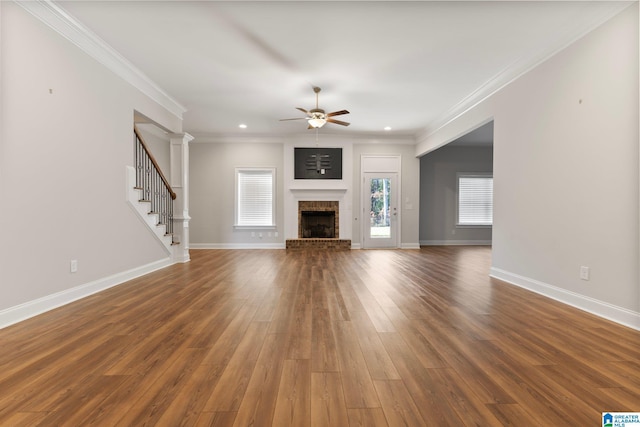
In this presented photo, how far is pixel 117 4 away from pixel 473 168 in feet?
30.6

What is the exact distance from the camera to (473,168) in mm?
9305

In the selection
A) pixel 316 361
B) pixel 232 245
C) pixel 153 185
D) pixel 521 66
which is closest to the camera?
pixel 316 361

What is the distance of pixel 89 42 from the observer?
3.52 meters

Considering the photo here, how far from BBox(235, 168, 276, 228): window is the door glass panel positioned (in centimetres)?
→ 286

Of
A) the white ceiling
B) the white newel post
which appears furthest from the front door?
the white newel post

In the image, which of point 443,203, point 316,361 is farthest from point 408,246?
point 316,361

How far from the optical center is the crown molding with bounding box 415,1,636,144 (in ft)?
9.57

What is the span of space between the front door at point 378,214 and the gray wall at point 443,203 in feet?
4.44

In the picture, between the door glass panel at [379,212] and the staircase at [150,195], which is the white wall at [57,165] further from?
the door glass panel at [379,212]

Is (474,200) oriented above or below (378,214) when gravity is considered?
above

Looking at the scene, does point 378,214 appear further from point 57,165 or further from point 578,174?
point 57,165

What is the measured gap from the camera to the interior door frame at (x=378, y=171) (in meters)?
8.44

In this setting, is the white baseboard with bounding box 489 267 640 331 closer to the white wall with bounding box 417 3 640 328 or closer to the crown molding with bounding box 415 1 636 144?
the white wall with bounding box 417 3 640 328

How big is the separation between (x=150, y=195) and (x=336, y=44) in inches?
161
